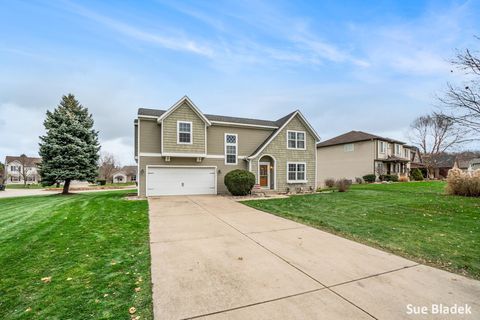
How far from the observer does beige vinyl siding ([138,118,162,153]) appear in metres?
14.9

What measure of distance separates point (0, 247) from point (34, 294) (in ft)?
10.8

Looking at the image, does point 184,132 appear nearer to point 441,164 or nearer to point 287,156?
point 287,156

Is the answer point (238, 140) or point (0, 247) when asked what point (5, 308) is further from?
point (238, 140)

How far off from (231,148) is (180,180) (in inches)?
178

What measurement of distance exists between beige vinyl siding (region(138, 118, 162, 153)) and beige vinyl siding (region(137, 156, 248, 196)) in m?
0.67

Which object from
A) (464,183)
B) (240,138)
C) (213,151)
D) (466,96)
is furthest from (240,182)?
(464,183)

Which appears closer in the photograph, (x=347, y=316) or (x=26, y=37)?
(x=347, y=316)

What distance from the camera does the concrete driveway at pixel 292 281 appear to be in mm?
2652

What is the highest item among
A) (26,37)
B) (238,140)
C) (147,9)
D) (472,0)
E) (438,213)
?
(147,9)

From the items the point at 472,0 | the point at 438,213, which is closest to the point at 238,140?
the point at 438,213

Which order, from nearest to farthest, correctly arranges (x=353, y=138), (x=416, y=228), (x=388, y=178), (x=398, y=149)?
(x=416, y=228) → (x=388, y=178) → (x=353, y=138) → (x=398, y=149)

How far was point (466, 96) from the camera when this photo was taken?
28.9ft

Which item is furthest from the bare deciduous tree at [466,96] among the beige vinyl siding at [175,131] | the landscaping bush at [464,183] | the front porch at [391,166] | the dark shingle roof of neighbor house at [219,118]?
the front porch at [391,166]

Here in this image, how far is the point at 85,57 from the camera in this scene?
13.7 meters
